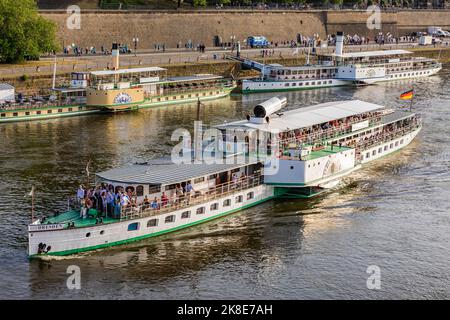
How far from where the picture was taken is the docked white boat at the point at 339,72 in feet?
244

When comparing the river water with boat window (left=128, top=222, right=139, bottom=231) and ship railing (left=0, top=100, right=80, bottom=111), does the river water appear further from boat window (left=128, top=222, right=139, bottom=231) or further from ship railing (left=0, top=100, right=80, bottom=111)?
ship railing (left=0, top=100, right=80, bottom=111)

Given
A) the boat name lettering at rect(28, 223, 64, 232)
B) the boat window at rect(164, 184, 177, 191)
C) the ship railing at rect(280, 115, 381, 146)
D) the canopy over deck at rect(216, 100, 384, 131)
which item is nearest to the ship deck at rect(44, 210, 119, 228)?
the boat name lettering at rect(28, 223, 64, 232)

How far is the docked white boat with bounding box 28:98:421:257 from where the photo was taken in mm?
31547

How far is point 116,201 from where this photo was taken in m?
31.9

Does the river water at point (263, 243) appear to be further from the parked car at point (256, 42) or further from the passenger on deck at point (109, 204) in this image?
the parked car at point (256, 42)

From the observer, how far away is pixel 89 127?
54812 millimetres

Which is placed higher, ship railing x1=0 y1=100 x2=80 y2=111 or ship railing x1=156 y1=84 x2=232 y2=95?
ship railing x1=156 y1=84 x2=232 y2=95

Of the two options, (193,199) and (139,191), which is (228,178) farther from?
(139,191)

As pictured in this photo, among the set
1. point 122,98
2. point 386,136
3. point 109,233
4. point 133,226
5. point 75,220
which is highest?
point 122,98

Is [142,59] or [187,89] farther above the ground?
[142,59]

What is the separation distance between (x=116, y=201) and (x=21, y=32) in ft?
119

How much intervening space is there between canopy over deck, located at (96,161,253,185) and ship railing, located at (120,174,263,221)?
29.6 inches

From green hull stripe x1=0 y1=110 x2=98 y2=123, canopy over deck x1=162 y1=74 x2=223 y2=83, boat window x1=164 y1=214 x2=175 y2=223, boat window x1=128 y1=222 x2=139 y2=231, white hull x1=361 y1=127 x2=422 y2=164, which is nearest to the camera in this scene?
boat window x1=128 y1=222 x2=139 y2=231

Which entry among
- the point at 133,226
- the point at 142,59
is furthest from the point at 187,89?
the point at 133,226
